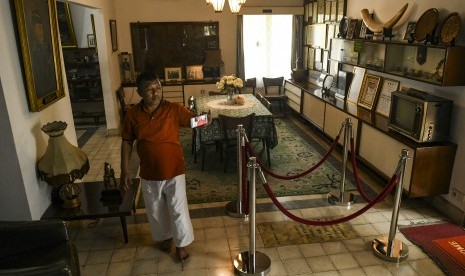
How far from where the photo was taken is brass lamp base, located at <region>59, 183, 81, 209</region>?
2958 millimetres

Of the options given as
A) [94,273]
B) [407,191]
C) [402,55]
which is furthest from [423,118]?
[94,273]

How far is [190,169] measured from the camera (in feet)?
15.7

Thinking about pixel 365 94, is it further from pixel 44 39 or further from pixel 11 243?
pixel 11 243

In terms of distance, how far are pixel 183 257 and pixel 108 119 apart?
4.11 meters

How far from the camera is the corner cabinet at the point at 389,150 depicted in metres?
3.46

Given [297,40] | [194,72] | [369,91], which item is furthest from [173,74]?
[369,91]

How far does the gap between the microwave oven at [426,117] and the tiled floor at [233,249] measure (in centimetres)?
80

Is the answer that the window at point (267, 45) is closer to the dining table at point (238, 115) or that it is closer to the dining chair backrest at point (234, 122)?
the dining table at point (238, 115)

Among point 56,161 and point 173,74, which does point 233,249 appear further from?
point 173,74

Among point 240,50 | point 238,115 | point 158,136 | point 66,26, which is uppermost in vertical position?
point 66,26

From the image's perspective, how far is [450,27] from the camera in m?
3.33

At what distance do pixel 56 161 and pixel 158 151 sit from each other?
934mm

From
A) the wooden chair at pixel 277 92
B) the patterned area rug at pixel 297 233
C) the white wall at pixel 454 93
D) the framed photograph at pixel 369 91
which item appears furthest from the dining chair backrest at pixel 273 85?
the patterned area rug at pixel 297 233

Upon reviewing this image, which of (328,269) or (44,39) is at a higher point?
(44,39)
